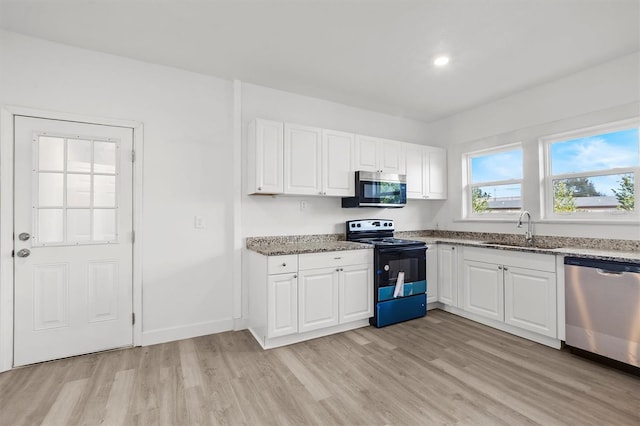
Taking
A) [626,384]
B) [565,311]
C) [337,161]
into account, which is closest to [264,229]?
[337,161]

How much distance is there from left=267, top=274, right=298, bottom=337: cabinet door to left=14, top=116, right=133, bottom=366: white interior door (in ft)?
4.20

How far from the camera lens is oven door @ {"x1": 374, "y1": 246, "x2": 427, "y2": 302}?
3256 mm

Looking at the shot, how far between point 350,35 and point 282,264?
200 cm

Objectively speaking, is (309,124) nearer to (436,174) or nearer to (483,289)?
(436,174)

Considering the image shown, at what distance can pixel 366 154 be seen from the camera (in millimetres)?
3689

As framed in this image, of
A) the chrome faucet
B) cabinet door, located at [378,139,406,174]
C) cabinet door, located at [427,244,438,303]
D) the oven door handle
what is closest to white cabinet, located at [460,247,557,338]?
cabinet door, located at [427,244,438,303]

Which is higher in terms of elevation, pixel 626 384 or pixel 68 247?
pixel 68 247

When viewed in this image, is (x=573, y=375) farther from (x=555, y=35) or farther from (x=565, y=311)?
(x=555, y=35)

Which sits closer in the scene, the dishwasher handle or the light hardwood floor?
the light hardwood floor

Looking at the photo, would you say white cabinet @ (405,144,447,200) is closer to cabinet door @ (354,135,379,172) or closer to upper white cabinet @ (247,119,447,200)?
upper white cabinet @ (247,119,447,200)

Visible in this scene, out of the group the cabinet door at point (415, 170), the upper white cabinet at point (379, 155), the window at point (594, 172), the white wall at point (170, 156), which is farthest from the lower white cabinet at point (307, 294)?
the window at point (594, 172)

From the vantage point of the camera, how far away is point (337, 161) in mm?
3459

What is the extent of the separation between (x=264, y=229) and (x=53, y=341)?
1.99 meters

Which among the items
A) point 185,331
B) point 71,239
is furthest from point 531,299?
point 71,239
